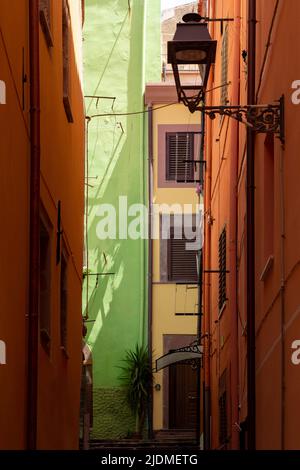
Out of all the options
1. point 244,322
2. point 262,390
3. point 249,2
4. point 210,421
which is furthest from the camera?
point 210,421

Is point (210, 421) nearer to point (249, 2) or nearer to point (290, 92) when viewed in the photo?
point (249, 2)

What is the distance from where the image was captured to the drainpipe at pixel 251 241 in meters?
12.4

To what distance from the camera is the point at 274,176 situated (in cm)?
1126

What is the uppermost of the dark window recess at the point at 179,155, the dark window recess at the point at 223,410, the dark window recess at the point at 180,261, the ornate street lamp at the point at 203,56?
the dark window recess at the point at 179,155

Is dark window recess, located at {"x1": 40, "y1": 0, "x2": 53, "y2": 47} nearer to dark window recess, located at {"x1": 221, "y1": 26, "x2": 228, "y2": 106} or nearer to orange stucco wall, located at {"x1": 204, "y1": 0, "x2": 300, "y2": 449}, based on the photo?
orange stucco wall, located at {"x1": 204, "y1": 0, "x2": 300, "y2": 449}

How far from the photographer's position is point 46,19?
12.8m

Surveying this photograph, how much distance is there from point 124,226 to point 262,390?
17734 mm

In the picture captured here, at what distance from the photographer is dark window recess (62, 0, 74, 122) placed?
597 inches

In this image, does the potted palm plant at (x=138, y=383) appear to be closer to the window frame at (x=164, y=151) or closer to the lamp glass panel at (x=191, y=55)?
the window frame at (x=164, y=151)

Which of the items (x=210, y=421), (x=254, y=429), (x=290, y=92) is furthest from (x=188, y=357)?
(x=290, y=92)

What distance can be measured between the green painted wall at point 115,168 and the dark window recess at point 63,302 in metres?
12.6

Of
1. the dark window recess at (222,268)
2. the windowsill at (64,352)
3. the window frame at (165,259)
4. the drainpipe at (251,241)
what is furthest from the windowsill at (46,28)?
the window frame at (165,259)

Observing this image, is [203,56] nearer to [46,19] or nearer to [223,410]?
[46,19]

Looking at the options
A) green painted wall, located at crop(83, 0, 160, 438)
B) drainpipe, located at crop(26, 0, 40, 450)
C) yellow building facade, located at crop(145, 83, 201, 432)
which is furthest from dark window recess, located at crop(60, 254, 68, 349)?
yellow building facade, located at crop(145, 83, 201, 432)
